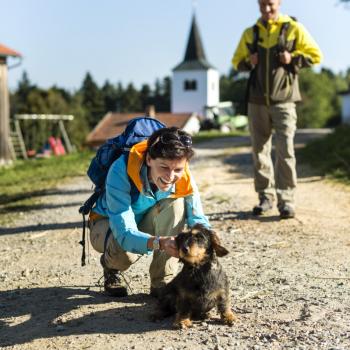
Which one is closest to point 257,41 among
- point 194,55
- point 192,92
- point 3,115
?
point 3,115

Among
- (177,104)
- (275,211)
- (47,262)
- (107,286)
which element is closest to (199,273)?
(107,286)

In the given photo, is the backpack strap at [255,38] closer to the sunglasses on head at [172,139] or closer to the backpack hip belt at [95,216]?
the backpack hip belt at [95,216]

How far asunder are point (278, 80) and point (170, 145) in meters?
3.26

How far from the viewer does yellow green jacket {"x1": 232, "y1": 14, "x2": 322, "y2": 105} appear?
6.08m

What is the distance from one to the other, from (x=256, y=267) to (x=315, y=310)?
1048 mm

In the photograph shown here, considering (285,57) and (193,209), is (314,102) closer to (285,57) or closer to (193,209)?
(285,57)

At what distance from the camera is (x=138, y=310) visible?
365cm

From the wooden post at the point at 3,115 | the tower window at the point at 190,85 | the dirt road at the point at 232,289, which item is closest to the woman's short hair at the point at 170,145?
the dirt road at the point at 232,289

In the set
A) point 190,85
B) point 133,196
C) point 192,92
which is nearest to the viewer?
point 133,196

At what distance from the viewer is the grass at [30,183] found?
823 centimetres

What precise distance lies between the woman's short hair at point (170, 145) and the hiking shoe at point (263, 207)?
3.11 m

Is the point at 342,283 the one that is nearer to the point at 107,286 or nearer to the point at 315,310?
the point at 315,310

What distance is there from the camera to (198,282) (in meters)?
3.14

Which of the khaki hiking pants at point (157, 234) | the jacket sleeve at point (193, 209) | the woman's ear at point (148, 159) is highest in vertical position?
the woman's ear at point (148, 159)
